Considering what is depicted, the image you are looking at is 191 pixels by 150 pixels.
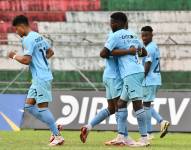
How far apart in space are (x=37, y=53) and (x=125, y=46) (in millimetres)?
1442

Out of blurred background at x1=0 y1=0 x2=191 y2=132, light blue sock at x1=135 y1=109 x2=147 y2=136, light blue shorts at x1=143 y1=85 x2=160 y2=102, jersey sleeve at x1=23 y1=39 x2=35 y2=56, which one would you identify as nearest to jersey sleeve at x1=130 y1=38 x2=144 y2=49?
light blue sock at x1=135 y1=109 x2=147 y2=136

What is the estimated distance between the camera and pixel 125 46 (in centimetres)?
1048

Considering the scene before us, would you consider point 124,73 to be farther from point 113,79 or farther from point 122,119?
point 122,119

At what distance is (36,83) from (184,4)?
62.4 ft

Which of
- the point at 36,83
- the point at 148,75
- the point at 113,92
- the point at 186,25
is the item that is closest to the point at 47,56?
the point at 36,83

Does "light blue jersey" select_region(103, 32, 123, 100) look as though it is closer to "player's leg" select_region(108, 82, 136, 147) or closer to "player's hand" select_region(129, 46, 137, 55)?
"player's leg" select_region(108, 82, 136, 147)

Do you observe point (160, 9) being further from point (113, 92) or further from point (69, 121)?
point (113, 92)

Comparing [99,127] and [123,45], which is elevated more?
[123,45]

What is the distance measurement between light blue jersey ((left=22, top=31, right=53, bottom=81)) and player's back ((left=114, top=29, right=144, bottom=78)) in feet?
4.10

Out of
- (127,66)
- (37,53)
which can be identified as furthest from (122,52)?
(37,53)

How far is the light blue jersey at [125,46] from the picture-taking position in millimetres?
10406

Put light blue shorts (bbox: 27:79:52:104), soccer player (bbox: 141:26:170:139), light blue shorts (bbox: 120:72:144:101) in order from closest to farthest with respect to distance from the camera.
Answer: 1. light blue shorts (bbox: 120:72:144:101)
2. light blue shorts (bbox: 27:79:52:104)
3. soccer player (bbox: 141:26:170:139)

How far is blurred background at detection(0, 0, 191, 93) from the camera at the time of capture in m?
24.0

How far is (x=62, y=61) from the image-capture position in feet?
77.2
